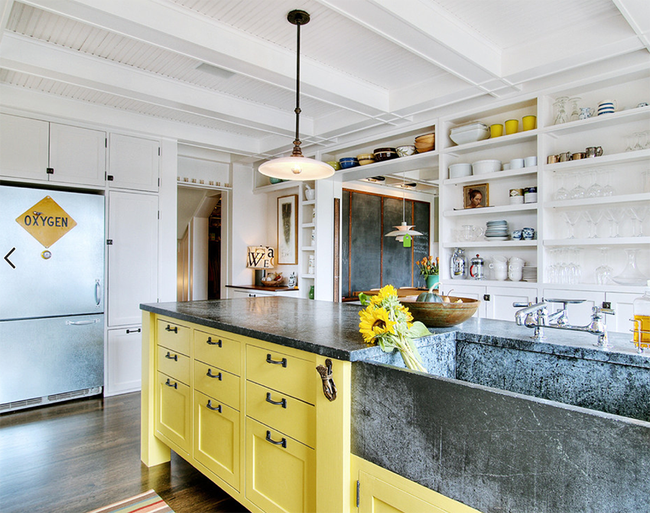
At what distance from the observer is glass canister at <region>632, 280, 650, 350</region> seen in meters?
1.38

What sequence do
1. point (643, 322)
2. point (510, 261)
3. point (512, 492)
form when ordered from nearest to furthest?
point (512, 492) < point (643, 322) < point (510, 261)

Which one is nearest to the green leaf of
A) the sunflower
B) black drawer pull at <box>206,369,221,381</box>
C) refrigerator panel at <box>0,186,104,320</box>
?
the sunflower

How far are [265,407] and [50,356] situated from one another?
2878 mm

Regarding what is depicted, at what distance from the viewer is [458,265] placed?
379 centimetres

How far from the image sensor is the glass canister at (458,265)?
3.79 m

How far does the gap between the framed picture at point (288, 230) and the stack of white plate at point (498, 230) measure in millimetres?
2696

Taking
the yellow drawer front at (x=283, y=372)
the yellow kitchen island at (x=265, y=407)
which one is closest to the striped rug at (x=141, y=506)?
the yellow kitchen island at (x=265, y=407)

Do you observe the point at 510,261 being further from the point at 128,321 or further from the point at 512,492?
the point at 128,321

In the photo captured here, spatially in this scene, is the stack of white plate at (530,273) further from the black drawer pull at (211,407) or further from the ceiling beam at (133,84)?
the black drawer pull at (211,407)

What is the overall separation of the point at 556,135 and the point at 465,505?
301 cm

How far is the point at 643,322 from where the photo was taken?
1.40 metres

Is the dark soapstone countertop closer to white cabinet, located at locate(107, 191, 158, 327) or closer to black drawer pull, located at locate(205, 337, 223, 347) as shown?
black drawer pull, located at locate(205, 337, 223, 347)

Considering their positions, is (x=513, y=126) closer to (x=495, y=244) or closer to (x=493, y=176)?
(x=493, y=176)

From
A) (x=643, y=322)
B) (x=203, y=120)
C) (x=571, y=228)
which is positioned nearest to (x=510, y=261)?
(x=571, y=228)
